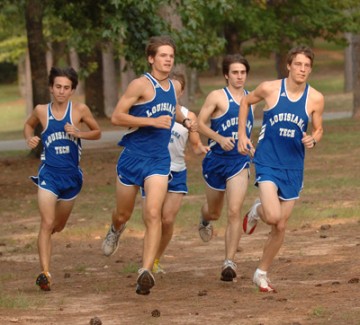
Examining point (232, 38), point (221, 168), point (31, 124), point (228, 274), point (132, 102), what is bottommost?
point (232, 38)

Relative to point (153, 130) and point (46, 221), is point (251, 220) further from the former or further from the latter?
point (46, 221)

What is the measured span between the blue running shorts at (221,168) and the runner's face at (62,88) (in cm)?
159

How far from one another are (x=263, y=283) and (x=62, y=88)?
8.47 feet

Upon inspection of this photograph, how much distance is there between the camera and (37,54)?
88.3ft

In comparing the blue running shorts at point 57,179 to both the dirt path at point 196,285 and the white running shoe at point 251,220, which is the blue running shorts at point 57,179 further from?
the white running shoe at point 251,220

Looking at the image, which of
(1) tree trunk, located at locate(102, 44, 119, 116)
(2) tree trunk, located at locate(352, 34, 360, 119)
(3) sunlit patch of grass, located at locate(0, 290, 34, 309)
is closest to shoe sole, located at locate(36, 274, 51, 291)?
(3) sunlit patch of grass, located at locate(0, 290, 34, 309)

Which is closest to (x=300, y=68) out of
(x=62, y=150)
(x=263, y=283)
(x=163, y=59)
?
(x=163, y=59)

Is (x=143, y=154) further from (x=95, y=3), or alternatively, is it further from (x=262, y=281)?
(x=95, y=3)

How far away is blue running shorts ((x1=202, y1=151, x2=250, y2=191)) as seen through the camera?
1189 centimetres

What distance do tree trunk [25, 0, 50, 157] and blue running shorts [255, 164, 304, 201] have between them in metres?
16.2

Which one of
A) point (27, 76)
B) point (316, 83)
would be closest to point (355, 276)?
point (27, 76)

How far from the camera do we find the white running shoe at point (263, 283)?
1066cm

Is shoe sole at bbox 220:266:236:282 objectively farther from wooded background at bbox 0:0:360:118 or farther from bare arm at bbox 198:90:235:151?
wooded background at bbox 0:0:360:118

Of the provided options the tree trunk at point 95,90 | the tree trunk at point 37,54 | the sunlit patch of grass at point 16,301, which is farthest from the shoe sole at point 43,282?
the tree trunk at point 95,90
